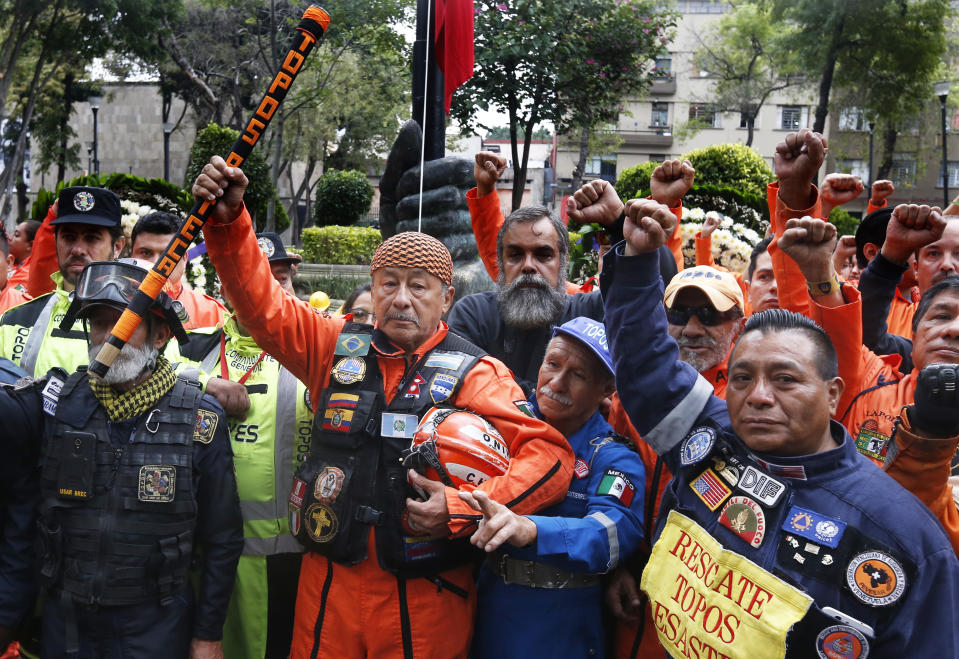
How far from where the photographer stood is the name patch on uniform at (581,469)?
108 inches

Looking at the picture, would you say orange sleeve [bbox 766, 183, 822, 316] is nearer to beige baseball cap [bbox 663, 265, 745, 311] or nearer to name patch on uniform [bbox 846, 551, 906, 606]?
beige baseball cap [bbox 663, 265, 745, 311]

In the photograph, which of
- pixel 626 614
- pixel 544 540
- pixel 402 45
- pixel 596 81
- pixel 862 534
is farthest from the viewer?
pixel 402 45

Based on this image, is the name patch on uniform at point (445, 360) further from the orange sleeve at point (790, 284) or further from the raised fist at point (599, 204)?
the orange sleeve at point (790, 284)

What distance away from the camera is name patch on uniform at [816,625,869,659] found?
6.31 ft

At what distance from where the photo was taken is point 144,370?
115 inches

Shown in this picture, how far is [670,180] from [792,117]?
47.9 m

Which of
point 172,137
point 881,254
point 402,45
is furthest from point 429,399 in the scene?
point 172,137

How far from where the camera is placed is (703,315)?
314cm

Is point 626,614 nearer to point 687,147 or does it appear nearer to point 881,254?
point 881,254

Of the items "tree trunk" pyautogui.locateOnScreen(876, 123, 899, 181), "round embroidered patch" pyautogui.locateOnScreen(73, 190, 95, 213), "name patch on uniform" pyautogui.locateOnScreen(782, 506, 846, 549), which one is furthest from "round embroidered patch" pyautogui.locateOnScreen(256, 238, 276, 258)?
"tree trunk" pyautogui.locateOnScreen(876, 123, 899, 181)

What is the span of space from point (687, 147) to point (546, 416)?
47.2m

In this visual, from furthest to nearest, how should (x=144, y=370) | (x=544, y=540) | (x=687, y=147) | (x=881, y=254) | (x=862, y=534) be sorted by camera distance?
(x=687, y=147)
(x=881, y=254)
(x=144, y=370)
(x=544, y=540)
(x=862, y=534)

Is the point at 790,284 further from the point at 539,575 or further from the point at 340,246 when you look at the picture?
the point at 340,246

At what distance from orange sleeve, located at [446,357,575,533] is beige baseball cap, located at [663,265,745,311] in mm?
846
